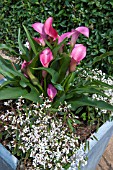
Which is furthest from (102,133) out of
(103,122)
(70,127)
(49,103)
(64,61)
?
(64,61)

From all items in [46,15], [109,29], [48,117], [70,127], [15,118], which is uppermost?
[46,15]

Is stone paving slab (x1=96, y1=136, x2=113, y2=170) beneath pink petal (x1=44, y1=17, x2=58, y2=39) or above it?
beneath

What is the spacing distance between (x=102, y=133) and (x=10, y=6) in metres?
1.91

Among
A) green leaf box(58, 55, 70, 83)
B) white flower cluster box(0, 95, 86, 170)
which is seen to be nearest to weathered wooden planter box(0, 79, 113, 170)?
white flower cluster box(0, 95, 86, 170)

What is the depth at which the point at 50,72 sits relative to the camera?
Result: 62.7 inches

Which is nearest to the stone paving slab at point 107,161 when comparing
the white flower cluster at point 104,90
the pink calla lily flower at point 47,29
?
the white flower cluster at point 104,90

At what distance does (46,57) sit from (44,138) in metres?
0.44

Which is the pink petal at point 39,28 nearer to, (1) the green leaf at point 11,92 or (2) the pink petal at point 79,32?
(2) the pink petal at point 79,32

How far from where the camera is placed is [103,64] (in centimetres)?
269

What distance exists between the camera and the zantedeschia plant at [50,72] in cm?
162

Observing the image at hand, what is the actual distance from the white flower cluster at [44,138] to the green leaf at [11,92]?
0.06 metres

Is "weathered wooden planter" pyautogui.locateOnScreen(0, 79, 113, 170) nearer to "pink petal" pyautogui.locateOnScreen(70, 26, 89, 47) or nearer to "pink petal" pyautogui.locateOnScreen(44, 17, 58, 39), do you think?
"pink petal" pyautogui.locateOnScreen(70, 26, 89, 47)

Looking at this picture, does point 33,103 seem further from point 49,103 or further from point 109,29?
point 109,29

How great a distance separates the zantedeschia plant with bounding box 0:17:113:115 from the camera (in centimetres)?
162
